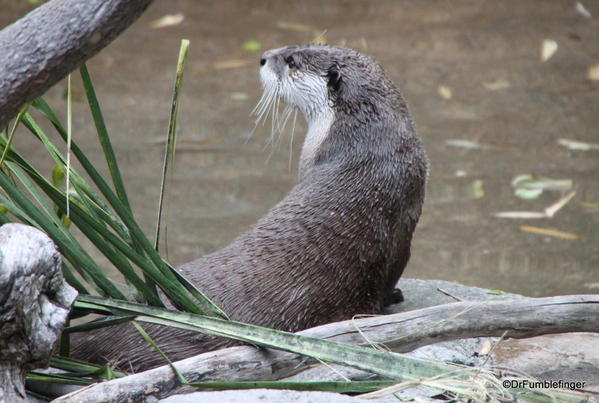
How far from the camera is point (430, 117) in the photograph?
530 cm

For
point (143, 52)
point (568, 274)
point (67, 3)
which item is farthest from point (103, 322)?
point (143, 52)

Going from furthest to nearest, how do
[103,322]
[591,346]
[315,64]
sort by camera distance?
1. [315,64]
2. [591,346]
3. [103,322]

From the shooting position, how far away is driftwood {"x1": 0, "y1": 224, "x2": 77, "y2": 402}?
5.25 feet

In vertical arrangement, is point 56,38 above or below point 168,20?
above

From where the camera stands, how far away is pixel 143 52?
619 cm

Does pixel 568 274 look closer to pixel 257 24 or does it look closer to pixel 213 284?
pixel 213 284

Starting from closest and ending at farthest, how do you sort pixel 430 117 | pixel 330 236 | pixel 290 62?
pixel 330 236, pixel 290 62, pixel 430 117

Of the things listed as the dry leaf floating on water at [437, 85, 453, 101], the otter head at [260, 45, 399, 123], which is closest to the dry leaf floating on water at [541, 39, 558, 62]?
the dry leaf floating on water at [437, 85, 453, 101]

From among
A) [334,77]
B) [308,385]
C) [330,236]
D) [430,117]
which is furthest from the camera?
[430,117]

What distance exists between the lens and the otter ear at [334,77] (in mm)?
2697

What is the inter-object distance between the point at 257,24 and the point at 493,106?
1989 mm

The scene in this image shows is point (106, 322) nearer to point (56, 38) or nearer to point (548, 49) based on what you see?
point (56, 38)

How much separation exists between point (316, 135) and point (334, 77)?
0.60 ft

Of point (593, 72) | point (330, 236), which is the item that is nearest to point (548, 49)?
point (593, 72)
